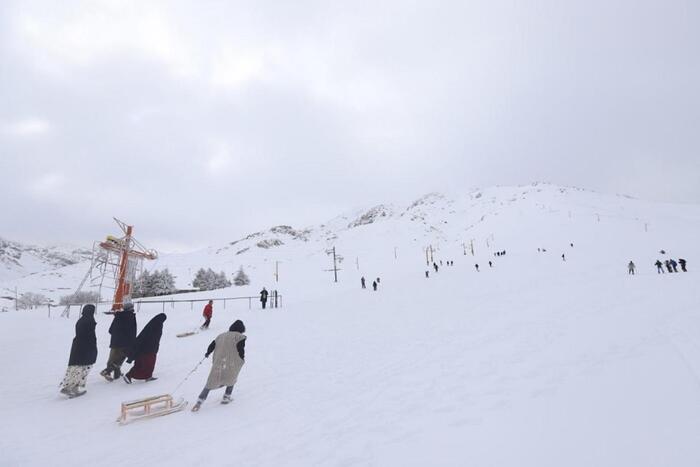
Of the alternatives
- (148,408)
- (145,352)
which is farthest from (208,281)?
(148,408)

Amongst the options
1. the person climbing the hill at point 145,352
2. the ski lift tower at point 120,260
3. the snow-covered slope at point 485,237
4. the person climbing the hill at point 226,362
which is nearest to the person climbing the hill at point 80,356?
the person climbing the hill at point 145,352

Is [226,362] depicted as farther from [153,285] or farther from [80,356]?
[153,285]

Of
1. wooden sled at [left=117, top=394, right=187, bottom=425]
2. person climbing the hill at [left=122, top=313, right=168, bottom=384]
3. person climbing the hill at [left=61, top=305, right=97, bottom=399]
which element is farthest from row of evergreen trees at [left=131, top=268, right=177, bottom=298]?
wooden sled at [left=117, top=394, right=187, bottom=425]

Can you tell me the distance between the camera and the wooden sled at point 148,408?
21.9 ft

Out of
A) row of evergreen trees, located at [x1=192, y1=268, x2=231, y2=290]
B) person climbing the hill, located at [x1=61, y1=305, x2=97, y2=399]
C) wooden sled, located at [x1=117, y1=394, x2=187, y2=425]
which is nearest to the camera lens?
wooden sled, located at [x1=117, y1=394, x2=187, y2=425]

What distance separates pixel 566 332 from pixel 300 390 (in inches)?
302

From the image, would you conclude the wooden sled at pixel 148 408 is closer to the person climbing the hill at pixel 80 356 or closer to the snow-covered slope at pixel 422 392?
the snow-covered slope at pixel 422 392

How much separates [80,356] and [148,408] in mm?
2930

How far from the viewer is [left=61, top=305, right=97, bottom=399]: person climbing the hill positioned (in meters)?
8.34

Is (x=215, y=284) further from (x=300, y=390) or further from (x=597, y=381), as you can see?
(x=597, y=381)

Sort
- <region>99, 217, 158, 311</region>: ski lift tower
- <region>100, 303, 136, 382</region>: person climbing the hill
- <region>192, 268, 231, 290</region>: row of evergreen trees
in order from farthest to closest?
1. <region>192, 268, 231, 290</region>: row of evergreen trees
2. <region>99, 217, 158, 311</region>: ski lift tower
3. <region>100, 303, 136, 382</region>: person climbing the hill

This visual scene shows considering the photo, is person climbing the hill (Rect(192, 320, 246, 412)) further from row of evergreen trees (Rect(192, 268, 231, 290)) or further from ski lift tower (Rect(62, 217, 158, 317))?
row of evergreen trees (Rect(192, 268, 231, 290))

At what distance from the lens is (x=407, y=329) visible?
545 inches

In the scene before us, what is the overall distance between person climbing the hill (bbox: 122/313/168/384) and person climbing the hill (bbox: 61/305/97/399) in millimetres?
1023
